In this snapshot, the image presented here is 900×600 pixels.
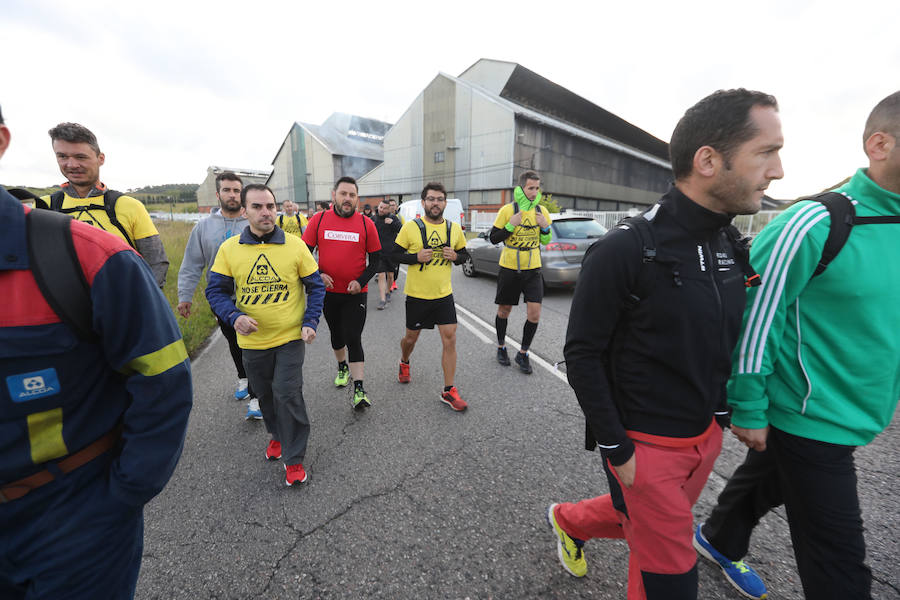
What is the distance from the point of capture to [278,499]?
2.62 meters

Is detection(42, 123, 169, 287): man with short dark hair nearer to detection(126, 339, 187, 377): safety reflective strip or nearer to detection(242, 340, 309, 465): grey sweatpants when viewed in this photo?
detection(242, 340, 309, 465): grey sweatpants

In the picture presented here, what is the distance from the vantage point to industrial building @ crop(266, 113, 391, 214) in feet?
146

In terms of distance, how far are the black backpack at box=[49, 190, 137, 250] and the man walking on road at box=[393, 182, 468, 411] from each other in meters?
2.29

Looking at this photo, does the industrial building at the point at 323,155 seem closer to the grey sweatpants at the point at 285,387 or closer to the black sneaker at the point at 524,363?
the black sneaker at the point at 524,363

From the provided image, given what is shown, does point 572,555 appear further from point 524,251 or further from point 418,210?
point 418,210

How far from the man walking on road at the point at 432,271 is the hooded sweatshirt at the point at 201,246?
1.64 meters

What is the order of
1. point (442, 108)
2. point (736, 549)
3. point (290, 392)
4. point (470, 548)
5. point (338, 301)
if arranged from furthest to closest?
point (442, 108) → point (338, 301) → point (290, 392) → point (470, 548) → point (736, 549)

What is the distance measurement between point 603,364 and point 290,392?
2.23 metres

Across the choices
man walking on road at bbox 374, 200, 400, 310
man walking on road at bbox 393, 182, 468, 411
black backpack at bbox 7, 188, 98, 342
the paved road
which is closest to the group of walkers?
black backpack at bbox 7, 188, 98, 342

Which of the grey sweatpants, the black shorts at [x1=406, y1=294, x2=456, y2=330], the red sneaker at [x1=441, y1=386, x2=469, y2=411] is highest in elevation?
the black shorts at [x1=406, y1=294, x2=456, y2=330]

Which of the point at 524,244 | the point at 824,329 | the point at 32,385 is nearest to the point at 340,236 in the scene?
the point at 524,244

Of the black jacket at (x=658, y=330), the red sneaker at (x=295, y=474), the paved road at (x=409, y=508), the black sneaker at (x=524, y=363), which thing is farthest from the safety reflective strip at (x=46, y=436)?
the black sneaker at (x=524, y=363)

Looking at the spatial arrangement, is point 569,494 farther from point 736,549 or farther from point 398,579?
point 398,579

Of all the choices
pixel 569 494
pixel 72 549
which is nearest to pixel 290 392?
pixel 72 549
